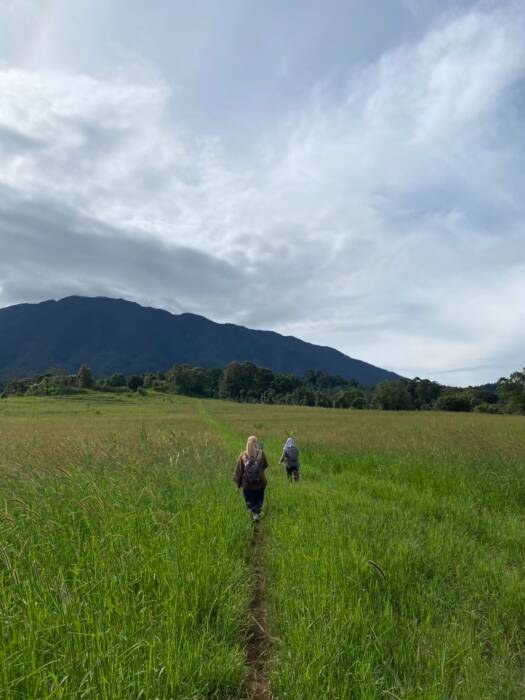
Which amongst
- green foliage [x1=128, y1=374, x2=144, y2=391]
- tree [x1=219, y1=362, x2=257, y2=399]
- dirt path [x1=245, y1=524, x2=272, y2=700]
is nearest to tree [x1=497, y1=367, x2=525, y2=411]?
tree [x1=219, y1=362, x2=257, y2=399]

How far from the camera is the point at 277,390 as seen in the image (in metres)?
164

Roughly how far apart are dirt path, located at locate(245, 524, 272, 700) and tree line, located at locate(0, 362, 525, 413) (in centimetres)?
9120

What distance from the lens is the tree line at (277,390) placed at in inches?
3971

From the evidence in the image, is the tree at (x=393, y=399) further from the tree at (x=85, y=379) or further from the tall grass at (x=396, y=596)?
the tall grass at (x=396, y=596)

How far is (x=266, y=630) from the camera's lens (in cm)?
366

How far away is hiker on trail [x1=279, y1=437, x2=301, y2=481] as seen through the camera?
1201 cm

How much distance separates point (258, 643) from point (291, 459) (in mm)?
8641

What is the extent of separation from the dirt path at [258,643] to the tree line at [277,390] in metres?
91.2

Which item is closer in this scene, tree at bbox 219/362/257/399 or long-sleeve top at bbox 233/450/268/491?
long-sleeve top at bbox 233/450/268/491

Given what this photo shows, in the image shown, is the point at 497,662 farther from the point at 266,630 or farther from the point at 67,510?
the point at 67,510

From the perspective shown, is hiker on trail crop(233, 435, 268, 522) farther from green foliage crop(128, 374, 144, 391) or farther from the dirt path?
green foliage crop(128, 374, 144, 391)

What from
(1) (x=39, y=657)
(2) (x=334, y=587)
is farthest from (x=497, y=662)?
(1) (x=39, y=657)

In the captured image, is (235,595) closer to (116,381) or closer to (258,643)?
(258,643)

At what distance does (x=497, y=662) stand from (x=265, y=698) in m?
1.98
